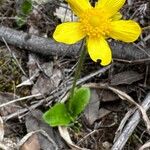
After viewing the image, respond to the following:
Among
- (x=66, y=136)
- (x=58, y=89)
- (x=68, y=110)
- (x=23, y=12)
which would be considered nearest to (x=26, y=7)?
(x=23, y=12)

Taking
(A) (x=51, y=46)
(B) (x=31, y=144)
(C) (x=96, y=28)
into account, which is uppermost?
(C) (x=96, y=28)

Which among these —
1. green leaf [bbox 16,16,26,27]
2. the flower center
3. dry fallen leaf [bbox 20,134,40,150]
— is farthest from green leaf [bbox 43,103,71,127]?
green leaf [bbox 16,16,26,27]

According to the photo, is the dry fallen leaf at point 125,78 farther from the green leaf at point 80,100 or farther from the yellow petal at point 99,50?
the yellow petal at point 99,50

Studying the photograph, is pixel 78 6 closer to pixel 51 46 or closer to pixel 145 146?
pixel 51 46

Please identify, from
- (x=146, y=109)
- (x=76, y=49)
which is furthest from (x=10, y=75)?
(x=146, y=109)

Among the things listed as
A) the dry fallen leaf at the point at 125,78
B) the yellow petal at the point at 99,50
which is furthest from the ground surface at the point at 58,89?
the yellow petal at the point at 99,50

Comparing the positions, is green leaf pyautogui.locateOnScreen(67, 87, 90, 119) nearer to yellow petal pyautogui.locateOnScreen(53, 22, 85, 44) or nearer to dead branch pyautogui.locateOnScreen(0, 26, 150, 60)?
dead branch pyautogui.locateOnScreen(0, 26, 150, 60)

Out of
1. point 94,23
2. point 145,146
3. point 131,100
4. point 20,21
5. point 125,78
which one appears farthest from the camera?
point 20,21
